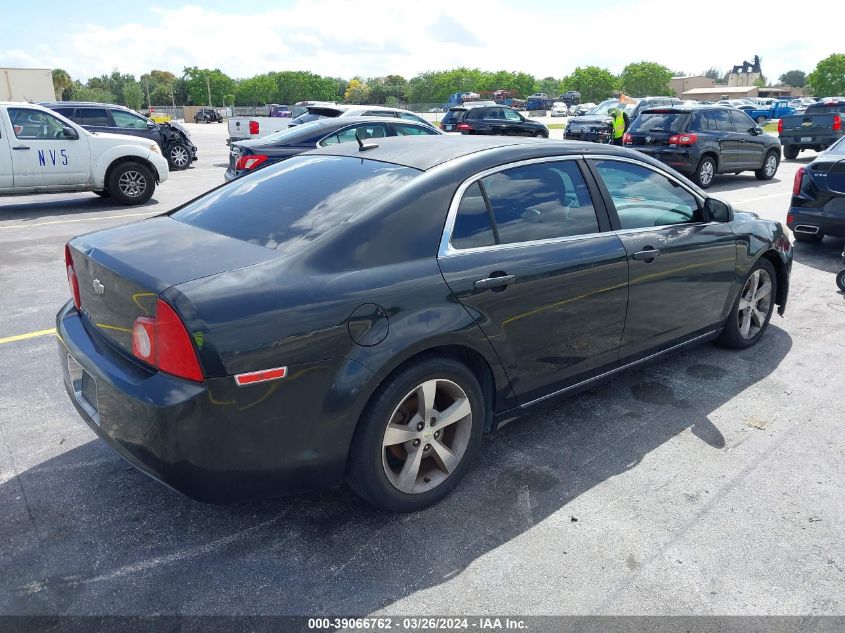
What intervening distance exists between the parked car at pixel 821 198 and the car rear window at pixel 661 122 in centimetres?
568

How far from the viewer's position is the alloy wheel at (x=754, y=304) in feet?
16.1

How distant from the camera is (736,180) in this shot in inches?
623

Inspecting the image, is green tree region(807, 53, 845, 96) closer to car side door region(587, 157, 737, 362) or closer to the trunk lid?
car side door region(587, 157, 737, 362)

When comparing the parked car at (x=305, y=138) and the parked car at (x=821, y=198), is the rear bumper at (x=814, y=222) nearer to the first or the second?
the parked car at (x=821, y=198)

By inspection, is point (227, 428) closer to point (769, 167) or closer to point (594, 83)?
point (769, 167)

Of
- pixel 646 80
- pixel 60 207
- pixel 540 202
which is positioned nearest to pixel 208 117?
pixel 60 207

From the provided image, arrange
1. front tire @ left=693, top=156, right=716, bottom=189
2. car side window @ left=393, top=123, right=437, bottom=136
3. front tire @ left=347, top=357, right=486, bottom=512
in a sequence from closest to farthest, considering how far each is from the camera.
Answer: front tire @ left=347, top=357, right=486, bottom=512, car side window @ left=393, top=123, right=437, bottom=136, front tire @ left=693, top=156, right=716, bottom=189

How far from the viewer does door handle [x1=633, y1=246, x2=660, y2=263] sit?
3820mm

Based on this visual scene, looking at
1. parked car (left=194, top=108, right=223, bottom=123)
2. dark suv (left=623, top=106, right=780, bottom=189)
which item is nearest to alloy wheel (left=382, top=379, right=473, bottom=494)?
dark suv (left=623, top=106, right=780, bottom=189)

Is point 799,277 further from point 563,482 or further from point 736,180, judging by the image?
point 736,180

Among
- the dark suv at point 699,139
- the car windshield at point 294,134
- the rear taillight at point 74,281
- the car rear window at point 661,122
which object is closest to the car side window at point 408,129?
the car windshield at point 294,134

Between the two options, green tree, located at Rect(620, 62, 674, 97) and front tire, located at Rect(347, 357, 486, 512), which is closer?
front tire, located at Rect(347, 357, 486, 512)

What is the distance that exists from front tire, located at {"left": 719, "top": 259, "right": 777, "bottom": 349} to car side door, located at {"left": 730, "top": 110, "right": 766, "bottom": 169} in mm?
10938

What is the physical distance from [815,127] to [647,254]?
1984 centimetres
